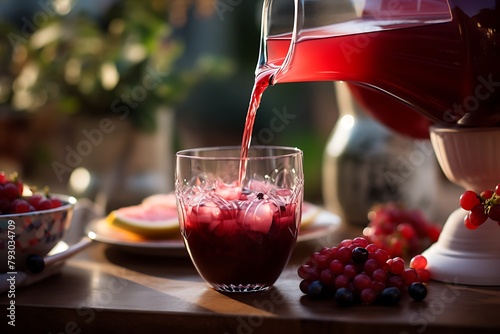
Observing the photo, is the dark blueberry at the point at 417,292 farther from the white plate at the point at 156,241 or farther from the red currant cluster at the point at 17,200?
the red currant cluster at the point at 17,200

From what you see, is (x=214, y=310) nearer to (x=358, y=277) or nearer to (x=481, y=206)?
(x=358, y=277)

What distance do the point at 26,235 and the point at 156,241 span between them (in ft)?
1.07

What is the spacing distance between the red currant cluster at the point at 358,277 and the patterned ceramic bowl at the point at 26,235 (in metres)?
0.45

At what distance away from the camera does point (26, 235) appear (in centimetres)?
125

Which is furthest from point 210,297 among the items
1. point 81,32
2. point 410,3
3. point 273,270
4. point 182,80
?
point 81,32

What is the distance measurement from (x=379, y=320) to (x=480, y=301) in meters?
0.19

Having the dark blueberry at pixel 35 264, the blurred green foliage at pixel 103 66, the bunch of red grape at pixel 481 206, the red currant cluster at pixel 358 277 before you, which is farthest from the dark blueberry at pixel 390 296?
the blurred green foliage at pixel 103 66

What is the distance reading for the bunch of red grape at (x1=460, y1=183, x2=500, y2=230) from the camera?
3.66 ft

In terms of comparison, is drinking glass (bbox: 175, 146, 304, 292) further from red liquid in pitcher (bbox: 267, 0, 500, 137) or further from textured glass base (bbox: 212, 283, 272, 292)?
red liquid in pitcher (bbox: 267, 0, 500, 137)

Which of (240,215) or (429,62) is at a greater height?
A: (429,62)

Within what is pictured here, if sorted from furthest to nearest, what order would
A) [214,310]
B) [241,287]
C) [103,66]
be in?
[103,66]
[241,287]
[214,310]

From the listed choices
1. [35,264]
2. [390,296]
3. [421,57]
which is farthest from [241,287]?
[421,57]

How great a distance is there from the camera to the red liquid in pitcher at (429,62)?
1.11 meters

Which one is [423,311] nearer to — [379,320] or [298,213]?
[379,320]
